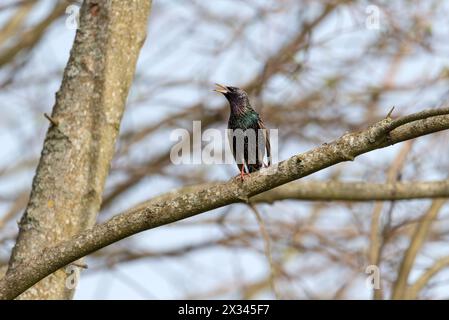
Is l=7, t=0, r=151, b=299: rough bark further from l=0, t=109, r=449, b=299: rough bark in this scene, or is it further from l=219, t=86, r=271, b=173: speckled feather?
l=219, t=86, r=271, b=173: speckled feather

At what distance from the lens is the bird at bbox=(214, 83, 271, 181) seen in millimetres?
6340

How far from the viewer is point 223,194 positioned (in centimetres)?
395

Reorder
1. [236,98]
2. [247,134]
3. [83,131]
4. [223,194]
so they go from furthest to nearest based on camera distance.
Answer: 1. [236,98]
2. [247,134]
3. [83,131]
4. [223,194]

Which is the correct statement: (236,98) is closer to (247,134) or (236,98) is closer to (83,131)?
(247,134)

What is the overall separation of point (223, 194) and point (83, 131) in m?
1.56

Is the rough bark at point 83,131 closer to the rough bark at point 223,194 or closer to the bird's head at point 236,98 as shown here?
the rough bark at point 223,194

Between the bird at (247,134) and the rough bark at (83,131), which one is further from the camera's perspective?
the bird at (247,134)

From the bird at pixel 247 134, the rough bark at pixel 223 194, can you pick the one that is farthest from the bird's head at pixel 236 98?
the rough bark at pixel 223 194

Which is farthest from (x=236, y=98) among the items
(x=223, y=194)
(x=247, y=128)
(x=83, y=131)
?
(x=223, y=194)

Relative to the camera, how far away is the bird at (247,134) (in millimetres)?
6340

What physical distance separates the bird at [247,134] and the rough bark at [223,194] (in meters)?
2.24
